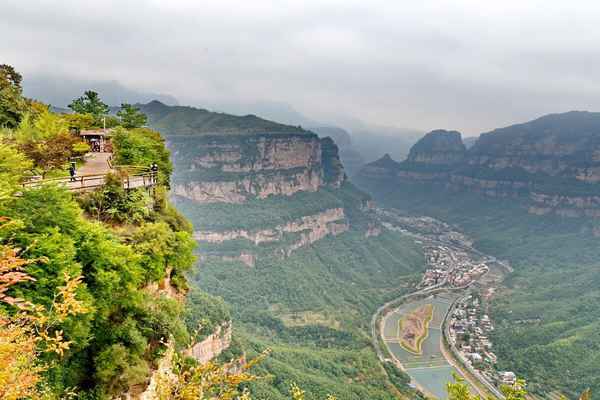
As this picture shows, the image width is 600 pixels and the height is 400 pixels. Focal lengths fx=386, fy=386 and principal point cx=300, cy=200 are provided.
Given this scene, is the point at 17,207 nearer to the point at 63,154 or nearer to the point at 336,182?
the point at 63,154

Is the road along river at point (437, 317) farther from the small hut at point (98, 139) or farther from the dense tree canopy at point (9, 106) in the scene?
the dense tree canopy at point (9, 106)

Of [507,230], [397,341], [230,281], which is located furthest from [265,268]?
[507,230]

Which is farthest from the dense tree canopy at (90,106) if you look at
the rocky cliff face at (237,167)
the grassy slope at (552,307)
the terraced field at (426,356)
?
the rocky cliff face at (237,167)

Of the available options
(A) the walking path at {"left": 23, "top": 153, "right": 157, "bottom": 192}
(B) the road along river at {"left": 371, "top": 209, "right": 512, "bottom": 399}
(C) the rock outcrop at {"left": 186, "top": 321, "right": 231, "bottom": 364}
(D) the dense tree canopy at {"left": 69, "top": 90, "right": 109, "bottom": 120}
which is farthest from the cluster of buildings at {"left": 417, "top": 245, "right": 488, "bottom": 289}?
(A) the walking path at {"left": 23, "top": 153, "right": 157, "bottom": 192}

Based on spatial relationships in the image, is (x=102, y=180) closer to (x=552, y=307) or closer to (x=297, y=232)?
(x=552, y=307)

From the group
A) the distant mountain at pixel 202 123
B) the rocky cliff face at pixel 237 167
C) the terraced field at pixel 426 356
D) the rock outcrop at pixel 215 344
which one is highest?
the distant mountain at pixel 202 123

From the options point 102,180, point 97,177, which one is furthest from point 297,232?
point 102,180

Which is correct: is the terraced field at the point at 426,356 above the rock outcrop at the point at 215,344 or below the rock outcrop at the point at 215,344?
below

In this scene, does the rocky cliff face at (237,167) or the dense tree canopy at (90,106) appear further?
the rocky cliff face at (237,167)
